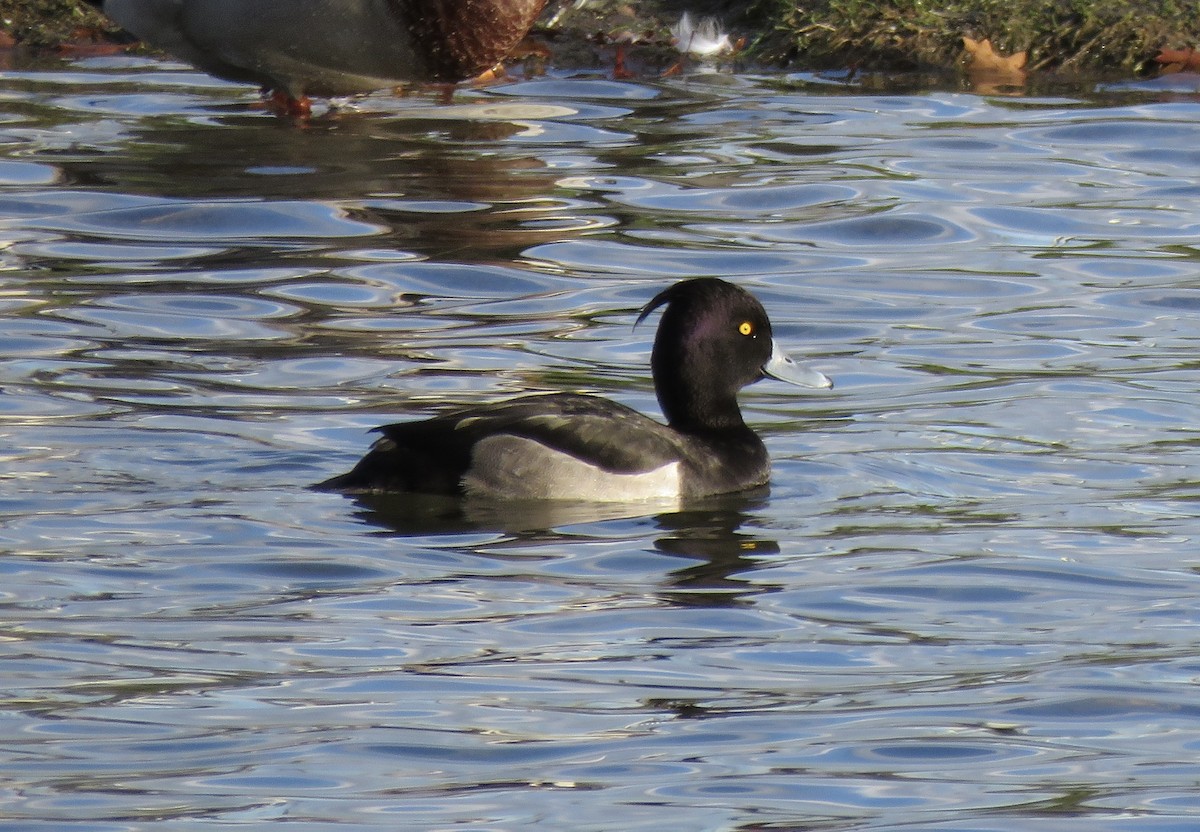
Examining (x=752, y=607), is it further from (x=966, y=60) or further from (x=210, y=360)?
(x=966, y=60)

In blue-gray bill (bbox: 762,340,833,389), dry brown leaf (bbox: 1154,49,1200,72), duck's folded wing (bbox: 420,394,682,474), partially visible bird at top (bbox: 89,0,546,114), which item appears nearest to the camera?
duck's folded wing (bbox: 420,394,682,474)

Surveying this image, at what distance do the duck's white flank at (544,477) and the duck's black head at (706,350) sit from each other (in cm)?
50

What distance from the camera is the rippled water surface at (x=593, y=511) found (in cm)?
498

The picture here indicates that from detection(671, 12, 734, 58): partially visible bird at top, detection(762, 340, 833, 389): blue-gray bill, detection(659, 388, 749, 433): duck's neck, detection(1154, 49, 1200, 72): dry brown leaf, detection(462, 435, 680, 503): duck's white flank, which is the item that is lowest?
detection(462, 435, 680, 503): duck's white flank

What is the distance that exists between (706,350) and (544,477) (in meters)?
0.87

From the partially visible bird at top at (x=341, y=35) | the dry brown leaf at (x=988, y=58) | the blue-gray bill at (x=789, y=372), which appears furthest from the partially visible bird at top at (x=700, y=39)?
the blue-gray bill at (x=789, y=372)

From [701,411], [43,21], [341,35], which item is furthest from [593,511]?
[43,21]

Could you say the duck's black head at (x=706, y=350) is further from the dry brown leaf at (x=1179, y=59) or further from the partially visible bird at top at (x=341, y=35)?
the dry brown leaf at (x=1179, y=59)

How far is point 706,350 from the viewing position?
8172mm

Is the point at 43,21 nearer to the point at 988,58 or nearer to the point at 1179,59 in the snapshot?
the point at 988,58

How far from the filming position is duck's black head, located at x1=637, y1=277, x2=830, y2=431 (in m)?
8.16

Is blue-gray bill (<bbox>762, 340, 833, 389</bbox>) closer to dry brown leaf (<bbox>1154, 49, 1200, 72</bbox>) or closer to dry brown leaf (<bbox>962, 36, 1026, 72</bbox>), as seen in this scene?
dry brown leaf (<bbox>962, 36, 1026, 72</bbox>)

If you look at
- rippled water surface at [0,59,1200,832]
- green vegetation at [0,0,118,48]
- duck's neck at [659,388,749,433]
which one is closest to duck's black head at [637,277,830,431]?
duck's neck at [659,388,749,433]

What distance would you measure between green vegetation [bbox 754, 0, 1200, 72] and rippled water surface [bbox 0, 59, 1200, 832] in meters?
0.35
